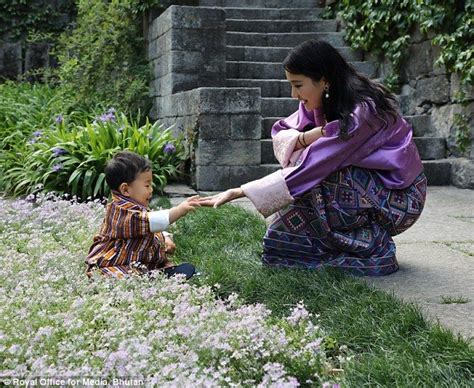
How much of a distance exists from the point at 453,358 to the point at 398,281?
1.12 m

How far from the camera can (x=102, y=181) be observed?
5.84 meters

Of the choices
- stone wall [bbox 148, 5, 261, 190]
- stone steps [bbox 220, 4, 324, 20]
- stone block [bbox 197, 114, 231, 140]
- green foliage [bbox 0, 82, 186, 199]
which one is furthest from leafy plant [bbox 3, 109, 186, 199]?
stone steps [bbox 220, 4, 324, 20]

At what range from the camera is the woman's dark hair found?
10.6ft

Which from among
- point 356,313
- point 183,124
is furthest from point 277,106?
point 356,313

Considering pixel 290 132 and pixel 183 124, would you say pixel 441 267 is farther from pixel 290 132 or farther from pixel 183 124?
pixel 183 124

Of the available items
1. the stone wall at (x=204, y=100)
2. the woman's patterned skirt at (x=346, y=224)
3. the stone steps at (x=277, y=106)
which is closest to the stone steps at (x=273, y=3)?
the stone wall at (x=204, y=100)

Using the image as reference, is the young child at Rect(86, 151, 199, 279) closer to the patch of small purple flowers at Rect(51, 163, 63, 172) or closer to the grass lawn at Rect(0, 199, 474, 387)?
the grass lawn at Rect(0, 199, 474, 387)

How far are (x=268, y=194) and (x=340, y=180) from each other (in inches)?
14.4

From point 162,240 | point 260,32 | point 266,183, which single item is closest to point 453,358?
point 266,183

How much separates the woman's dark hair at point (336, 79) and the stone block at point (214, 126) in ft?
9.54

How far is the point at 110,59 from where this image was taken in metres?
8.48

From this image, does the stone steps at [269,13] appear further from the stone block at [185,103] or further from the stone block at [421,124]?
the stone block at [421,124]

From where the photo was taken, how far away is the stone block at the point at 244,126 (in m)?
6.22

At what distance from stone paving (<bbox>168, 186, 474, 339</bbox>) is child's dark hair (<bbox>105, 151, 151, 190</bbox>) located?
1.18 metres
